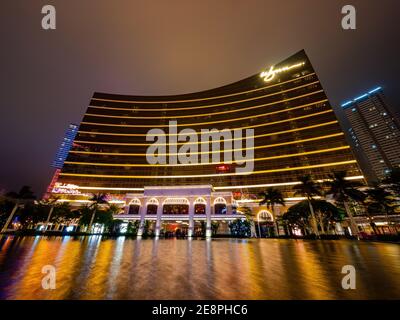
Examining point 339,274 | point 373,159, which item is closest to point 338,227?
point 339,274

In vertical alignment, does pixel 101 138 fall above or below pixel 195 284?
above

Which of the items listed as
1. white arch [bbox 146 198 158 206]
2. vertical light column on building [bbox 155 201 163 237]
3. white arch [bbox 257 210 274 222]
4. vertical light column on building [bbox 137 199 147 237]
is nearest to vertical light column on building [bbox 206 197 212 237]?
vertical light column on building [bbox 155 201 163 237]

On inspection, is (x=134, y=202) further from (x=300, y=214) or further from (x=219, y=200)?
(x=300, y=214)

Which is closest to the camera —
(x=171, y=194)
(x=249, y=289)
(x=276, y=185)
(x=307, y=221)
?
(x=249, y=289)

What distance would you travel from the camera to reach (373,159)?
12369cm

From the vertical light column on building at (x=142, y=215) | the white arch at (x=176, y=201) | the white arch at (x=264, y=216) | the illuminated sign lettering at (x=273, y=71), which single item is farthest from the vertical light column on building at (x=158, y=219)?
the illuminated sign lettering at (x=273, y=71)

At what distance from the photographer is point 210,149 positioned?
73875 millimetres

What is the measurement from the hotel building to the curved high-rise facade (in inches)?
13.7

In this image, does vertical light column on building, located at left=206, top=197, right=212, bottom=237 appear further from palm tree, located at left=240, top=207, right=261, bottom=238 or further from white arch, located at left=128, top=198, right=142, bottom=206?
white arch, located at left=128, top=198, right=142, bottom=206

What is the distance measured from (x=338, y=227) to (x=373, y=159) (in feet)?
361

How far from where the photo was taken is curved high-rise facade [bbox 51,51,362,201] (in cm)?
6169

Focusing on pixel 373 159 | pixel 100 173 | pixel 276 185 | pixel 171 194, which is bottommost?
pixel 171 194
